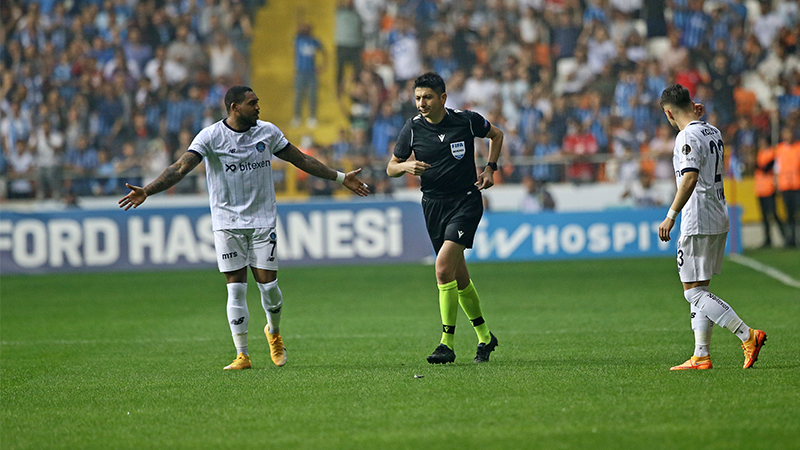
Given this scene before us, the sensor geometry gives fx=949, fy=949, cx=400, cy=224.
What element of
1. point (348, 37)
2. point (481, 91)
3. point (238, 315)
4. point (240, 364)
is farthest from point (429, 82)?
point (348, 37)

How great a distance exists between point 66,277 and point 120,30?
9.60 metres

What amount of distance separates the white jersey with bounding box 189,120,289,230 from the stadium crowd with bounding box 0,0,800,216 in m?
11.4

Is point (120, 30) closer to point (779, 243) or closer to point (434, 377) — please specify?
point (779, 243)

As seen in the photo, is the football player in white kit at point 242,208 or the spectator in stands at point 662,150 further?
the spectator in stands at point 662,150

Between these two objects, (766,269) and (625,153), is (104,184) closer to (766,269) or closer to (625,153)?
(625,153)

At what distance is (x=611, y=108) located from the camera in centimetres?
2136

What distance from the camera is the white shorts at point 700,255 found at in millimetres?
A: 6504

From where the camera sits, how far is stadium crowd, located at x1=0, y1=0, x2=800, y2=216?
798 inches

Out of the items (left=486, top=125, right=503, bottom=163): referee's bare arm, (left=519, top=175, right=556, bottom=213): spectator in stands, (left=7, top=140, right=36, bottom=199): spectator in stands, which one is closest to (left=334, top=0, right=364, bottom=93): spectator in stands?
(left=519, top=175, right=556, bottom=213): spectator in stands

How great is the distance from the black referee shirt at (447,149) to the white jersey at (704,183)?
159 centimetres

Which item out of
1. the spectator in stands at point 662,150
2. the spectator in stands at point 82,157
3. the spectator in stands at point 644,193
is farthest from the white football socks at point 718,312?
the spectator in stands at point 82,157

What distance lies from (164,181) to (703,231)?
386cm

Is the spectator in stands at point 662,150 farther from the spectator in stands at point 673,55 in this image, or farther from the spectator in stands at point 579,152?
the spectator in stands at point 673,55

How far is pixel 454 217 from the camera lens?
7.30m
